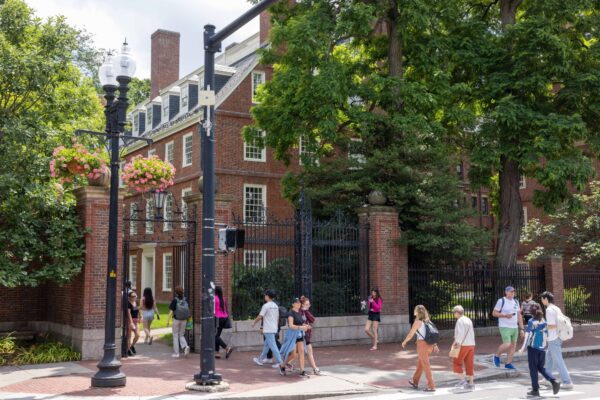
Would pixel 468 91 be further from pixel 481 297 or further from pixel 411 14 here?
pixel 481 297

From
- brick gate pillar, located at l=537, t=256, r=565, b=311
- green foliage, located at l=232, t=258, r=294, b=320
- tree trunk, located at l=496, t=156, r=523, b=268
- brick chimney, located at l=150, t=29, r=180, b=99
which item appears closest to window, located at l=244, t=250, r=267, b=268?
green foliage, located at l=232, t=258, r=294, b=320

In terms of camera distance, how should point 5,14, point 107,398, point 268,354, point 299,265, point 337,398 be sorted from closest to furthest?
point 107,398, point 337,398, point 268,354, point 5,14, point 299,265

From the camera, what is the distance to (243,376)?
13203mm

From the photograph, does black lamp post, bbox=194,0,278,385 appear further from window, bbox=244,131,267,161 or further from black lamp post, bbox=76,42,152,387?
window, bbox=244,131,267,161

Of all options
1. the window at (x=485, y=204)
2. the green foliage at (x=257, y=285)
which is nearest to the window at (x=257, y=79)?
the green foliage at (x=257, y=285)

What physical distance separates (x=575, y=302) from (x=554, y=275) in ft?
8.20

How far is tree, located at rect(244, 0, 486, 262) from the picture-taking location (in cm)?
2078

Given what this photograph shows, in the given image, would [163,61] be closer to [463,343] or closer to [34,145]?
[34,145]

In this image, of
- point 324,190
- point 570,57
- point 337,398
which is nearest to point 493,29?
point 570,57

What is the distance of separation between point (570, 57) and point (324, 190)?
991 centimetres

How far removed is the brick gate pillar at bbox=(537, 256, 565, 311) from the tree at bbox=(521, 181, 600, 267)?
555 centimetres

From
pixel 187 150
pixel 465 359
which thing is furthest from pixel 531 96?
pixel 187 150

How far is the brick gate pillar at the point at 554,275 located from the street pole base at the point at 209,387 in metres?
16.2

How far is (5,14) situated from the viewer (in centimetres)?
1673
